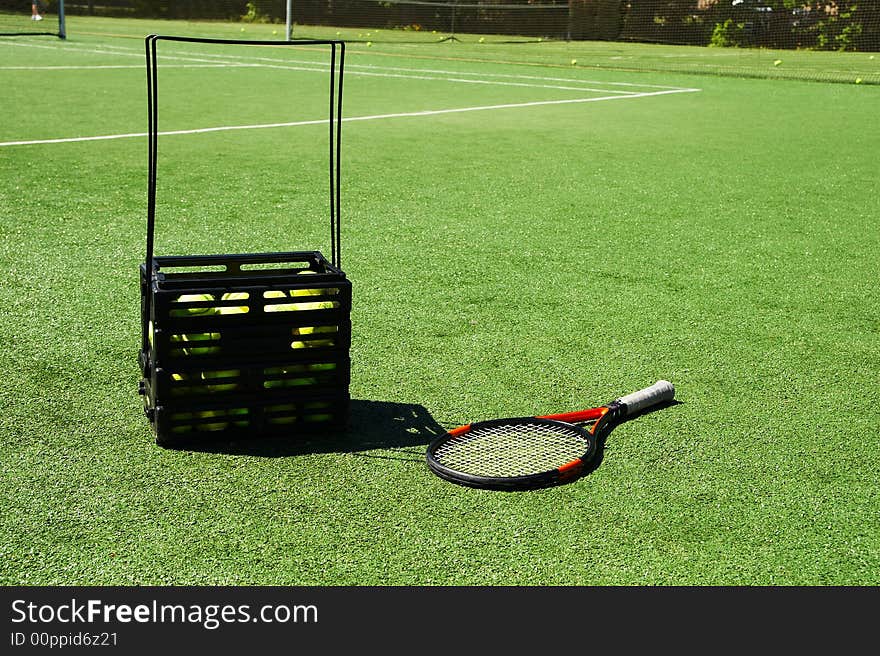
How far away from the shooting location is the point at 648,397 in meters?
3.93

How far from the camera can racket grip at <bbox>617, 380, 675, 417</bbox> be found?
3868 millimetres

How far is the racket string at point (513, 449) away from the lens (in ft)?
11.1

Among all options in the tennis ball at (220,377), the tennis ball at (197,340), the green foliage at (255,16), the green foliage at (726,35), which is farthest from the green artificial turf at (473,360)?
the green foliage at (255,16)

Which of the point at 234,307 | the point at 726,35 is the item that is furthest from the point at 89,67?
the point at 726,35

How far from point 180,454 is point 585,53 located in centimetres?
2621

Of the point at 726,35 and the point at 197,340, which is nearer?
the point at 197,340

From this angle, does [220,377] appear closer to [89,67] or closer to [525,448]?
[525,448]

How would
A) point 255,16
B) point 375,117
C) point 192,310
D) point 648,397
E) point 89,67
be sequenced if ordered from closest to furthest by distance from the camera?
point 192,310 < point 648,397 < point 375,117 < point 89,67 < point 255,16

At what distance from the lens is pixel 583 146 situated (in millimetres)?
11000

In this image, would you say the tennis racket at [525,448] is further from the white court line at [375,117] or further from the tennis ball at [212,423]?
the white court line at [375,117]

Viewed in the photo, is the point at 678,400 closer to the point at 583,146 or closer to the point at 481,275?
the point at 481,275

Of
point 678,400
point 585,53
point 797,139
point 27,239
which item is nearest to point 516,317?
point 678,400

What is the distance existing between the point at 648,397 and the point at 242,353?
146 centimetres

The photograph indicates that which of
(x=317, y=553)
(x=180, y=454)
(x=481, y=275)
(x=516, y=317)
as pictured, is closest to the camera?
(x=317, y=553)
